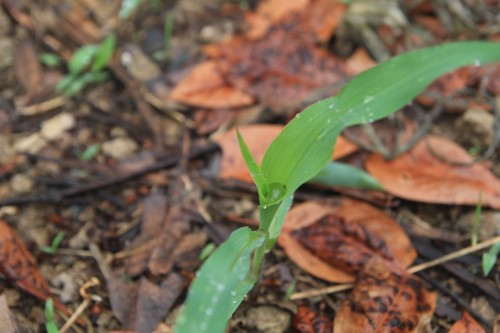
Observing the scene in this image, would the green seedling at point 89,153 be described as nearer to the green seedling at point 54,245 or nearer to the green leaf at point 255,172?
the green seedling at point 54,245

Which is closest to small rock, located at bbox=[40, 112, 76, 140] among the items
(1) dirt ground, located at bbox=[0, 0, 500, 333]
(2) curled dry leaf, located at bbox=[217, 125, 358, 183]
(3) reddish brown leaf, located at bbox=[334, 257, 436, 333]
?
(1) dirt ground, located at bbox=[0, 0, 500, 333]

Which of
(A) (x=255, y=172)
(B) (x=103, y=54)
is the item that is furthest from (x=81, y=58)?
(A) (x=255, y=172)

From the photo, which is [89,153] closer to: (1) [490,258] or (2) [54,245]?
(2) [54,245]

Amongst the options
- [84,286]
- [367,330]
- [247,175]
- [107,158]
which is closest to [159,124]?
[107,158]

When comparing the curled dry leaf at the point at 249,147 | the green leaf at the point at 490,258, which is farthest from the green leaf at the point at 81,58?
the green leaf at the point at 490,258

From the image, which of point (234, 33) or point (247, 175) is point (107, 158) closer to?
point (247, 175)

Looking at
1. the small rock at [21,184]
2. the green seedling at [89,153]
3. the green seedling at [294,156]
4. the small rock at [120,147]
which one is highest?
the green seedling at [294,156]

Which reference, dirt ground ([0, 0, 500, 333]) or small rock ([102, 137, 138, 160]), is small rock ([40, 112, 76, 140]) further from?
small rock ([102, 137, 138, 160])
